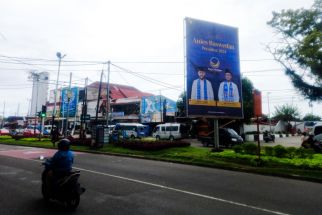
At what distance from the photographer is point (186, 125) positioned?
38062 millimetres

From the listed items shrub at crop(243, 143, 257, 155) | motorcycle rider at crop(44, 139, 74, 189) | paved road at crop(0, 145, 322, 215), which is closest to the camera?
paved road at crop(0, 145, 322, 215)

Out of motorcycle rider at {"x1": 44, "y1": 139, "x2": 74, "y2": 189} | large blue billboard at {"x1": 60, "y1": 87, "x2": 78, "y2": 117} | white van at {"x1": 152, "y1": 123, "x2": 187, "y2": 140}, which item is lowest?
motorcycle rider at {"x1": 44, "y1": 139, "x2": 74, "y2": 189}

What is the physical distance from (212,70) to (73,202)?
13149 mm

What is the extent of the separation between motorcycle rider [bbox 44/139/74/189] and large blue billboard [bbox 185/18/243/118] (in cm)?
1088

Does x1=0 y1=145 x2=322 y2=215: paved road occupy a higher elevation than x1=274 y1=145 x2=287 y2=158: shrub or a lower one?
lower

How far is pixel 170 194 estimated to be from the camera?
7832mm

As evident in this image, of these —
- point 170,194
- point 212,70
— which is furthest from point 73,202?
point 212,70

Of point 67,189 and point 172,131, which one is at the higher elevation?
point 172,131

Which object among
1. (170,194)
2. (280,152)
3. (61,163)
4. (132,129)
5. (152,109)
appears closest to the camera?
(61,163)

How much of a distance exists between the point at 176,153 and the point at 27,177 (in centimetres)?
912

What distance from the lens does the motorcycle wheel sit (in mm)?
6242

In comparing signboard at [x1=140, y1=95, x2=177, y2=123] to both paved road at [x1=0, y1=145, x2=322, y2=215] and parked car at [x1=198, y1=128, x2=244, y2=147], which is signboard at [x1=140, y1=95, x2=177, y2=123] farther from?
paved road at [x1=0, y1=145, x2=322, y2=215]

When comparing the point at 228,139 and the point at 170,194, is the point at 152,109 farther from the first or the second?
the point at 170,194

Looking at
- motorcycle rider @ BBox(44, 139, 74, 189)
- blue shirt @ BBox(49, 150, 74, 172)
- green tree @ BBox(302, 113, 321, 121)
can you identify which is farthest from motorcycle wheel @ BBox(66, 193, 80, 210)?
green tree @ BBox(302, 113, 321, 121)
